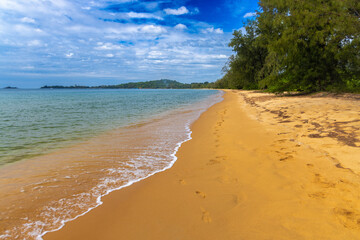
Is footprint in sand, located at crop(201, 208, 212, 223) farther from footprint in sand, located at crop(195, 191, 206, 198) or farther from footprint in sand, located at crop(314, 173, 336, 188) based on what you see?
footprint in sand, located at crop(314, 173, 336, 188)

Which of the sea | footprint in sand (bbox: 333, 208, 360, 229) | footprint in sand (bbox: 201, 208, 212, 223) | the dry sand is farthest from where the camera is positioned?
the sea

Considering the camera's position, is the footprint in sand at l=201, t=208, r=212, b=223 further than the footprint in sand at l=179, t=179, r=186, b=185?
No

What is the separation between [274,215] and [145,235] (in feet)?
5.58

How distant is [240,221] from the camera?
8.22ft

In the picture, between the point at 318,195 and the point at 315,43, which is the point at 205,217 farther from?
the point at 315,43

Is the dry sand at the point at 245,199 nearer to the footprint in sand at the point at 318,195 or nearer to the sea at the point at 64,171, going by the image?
the footprint in sand at the point at 318,195

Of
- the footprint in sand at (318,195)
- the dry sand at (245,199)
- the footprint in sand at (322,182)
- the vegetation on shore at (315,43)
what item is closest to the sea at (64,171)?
the dry sand at (245,199)

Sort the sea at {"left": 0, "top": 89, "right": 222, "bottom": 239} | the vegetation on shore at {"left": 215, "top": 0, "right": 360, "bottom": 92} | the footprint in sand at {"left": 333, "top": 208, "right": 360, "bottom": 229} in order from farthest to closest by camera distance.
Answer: the vegetation on shore at {"left": 215, "top": 0, "right": 360, "bottom": 92}, the sea at {"left": 0, "top": 89, "right": 222, "bottom": 239}, the footprint in sand at {"left": 333, "top": 208, "right": 360, "bottom": 229}

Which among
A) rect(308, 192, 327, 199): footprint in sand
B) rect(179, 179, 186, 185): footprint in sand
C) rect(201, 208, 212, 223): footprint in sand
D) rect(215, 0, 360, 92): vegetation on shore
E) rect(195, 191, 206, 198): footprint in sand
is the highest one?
rect(215, 0, 360, 92): vegetation on shore

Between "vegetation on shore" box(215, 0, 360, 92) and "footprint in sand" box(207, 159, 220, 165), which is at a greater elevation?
→ "vegetation on shore" box(215, 0, 360, 92)

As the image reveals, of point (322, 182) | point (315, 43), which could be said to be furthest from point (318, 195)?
point (315, 43)

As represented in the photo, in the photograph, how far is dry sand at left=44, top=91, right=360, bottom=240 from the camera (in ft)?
7.72

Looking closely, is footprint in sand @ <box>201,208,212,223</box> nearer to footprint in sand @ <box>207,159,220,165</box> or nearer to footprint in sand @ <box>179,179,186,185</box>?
footprint in sand @ <box>179,179,186,185</box>

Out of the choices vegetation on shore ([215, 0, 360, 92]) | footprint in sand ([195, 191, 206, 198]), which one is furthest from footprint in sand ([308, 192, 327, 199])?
vegetation on shore ([215, 0, 360, 92])
